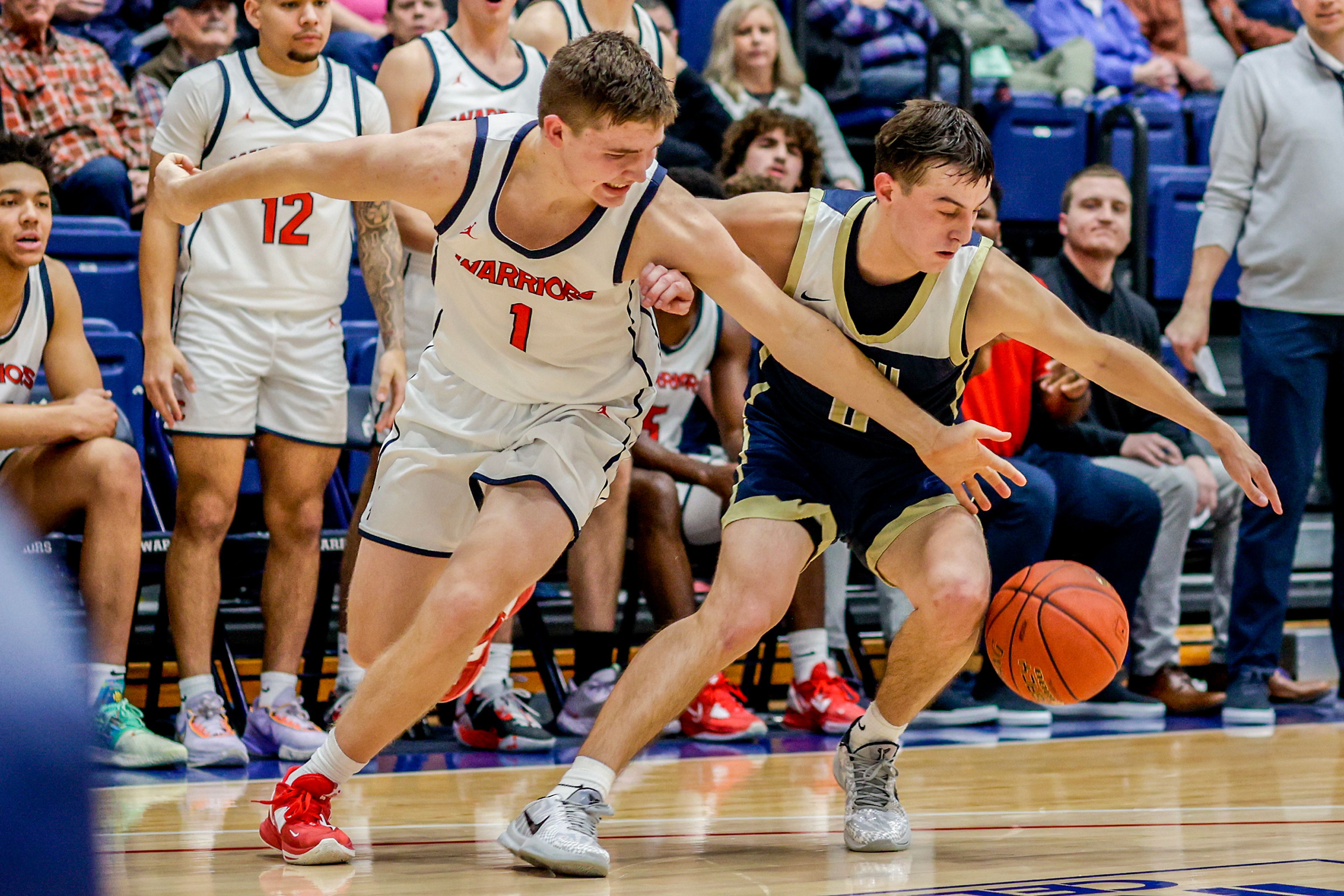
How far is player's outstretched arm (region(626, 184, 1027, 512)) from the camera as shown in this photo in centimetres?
346

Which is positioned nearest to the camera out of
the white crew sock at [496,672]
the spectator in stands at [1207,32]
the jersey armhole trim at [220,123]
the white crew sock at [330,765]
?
the white crew sock at [330,765]

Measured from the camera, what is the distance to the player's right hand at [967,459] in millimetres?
3398

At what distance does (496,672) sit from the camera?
5.38 meters

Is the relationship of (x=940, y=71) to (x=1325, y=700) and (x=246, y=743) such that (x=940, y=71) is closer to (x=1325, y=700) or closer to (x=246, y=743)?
(x=1325, y=700)

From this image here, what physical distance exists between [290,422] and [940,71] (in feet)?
15.2

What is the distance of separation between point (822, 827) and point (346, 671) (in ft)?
6.16

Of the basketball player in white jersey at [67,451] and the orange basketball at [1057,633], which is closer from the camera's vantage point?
the orange basketball at [1057,633]

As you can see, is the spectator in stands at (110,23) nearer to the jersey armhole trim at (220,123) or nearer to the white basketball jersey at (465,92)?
the jersey armhole trim at (220,123)

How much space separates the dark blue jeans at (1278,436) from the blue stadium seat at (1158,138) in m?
2.94

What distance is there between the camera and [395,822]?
4.06m

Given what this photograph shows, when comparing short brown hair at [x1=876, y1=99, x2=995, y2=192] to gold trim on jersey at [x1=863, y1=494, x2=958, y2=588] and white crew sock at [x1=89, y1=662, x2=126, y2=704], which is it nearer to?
gold trim on jersey at [x1=863, y1=494, x2=958, y2=588]

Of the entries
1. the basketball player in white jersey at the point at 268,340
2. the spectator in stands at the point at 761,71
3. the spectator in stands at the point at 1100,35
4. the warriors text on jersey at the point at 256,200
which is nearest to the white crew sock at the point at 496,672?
the basketball player in white jersey at the point at 268,340

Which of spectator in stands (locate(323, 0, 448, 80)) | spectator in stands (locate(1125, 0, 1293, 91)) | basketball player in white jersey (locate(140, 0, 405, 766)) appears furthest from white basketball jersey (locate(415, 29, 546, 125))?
spectator in stands (locate(1125, 0, 1293, 91))

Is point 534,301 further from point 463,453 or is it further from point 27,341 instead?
point 27,341
